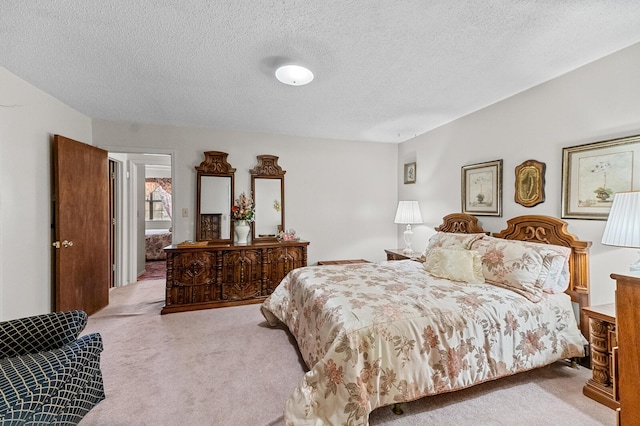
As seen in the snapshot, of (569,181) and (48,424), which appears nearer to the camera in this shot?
(48,424)

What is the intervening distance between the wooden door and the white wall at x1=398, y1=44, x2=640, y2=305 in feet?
14.8

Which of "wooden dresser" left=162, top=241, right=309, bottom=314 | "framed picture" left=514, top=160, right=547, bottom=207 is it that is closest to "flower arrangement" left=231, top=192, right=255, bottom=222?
"wooden dresser" left=162, top=241, right=309, bottom=314

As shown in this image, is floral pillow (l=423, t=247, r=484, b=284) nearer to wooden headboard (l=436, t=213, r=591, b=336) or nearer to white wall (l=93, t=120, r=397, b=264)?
wooden headboard (l=436, t=213, r=591, b=336)

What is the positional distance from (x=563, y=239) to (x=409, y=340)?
175cm

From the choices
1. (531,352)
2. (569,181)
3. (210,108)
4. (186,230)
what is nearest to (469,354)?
(531,352)

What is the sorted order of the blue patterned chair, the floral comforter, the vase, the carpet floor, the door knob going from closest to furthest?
1. the blue patterned chair
2. the floral comforter
3. the door knob
4. the vase
5. the carpet floor

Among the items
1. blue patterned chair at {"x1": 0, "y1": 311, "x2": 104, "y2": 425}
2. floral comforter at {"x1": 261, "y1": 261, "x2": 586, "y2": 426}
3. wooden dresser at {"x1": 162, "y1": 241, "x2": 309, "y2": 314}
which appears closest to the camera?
blue patterned chair at {"x1": 0, "y1": 311, "x2": 104, "y2": 425}

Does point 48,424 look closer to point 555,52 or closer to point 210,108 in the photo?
point 210,108

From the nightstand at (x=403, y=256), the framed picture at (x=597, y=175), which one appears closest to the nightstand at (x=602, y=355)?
the framed picture at (x=597, y=175)

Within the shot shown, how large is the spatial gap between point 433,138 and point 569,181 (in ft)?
6.31

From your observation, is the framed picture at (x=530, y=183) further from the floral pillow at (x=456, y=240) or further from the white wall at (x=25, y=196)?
the white wall at (x=25, y=196)

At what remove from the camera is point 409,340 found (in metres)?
1.66

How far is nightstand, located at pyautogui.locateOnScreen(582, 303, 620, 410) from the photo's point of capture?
178cm

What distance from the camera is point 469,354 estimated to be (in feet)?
5.85
